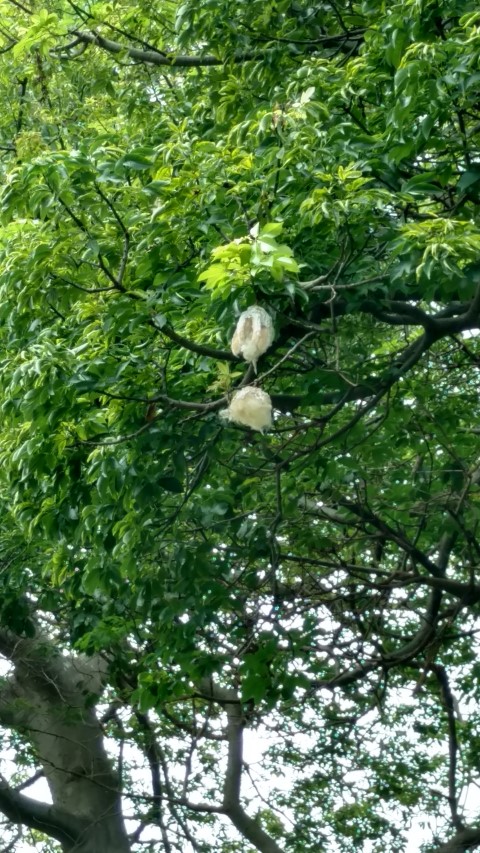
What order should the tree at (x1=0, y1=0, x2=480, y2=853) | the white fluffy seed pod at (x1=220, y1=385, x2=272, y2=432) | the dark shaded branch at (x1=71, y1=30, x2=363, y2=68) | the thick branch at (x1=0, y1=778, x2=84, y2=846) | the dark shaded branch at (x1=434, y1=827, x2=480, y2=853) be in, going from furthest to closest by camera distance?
the thick branch at (x1=0, y1=778, x2=84, y2=846) < the dark shaded branch at (x1=434, y1=827, x2=480, y2=853) < the dark shaded branch at (x1=71, y1=30, x2=363, y2=68) < the tree at (x1=0, y1=0, x2=480, y2=853) < the white fluffy seed pod at (x1=220, y1=385, x2=272, y2=432)

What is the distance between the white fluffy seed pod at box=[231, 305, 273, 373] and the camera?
11.0 ft

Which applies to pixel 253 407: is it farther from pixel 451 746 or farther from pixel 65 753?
pixel 65 753

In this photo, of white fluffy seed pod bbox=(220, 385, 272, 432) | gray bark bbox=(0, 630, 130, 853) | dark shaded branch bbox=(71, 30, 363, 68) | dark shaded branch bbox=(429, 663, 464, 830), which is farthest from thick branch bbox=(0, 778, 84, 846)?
white fluffy seed pod bbox=(220, 385, 272, 432)

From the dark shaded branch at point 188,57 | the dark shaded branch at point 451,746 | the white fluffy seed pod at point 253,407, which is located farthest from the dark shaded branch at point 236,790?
the white fluffy seed pod at point 253,407

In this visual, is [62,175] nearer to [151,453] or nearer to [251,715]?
[151,453]

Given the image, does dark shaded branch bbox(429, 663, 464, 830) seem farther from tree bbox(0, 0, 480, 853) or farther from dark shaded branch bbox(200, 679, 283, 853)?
dark shaded branch bbox(200, 679, 283, 853)

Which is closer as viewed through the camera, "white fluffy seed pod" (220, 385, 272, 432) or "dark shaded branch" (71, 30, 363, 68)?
"white fluffy seed pod" (220, 385, 272, 432)

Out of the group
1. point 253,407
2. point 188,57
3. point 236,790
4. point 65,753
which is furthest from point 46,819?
point 253,407

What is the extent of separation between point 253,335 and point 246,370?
1.21 m

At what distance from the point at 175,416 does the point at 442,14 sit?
6.10 feet

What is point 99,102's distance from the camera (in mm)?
6039

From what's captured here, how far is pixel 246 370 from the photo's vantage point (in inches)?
179

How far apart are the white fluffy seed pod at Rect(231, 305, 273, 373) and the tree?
0.67 feet

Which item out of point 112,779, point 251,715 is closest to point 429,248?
point 251,715
